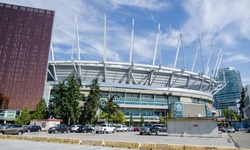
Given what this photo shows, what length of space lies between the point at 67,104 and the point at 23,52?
134ft

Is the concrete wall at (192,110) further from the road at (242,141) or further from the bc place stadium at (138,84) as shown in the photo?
the road at (242,141)

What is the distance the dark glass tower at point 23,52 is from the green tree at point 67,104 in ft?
74.5

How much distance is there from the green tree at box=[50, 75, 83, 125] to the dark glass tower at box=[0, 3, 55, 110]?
74.5 feet

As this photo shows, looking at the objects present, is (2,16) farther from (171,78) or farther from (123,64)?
(171,78)

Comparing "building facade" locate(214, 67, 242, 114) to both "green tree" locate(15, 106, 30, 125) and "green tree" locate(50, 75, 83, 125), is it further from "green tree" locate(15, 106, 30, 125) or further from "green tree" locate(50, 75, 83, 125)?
"green tree" locate(15, 106, 30, 125)

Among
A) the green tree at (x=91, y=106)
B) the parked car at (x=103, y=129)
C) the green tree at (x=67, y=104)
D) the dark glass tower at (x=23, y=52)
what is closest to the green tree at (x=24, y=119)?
the green tree at (x=67, y=104)

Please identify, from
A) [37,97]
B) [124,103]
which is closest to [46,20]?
[37,97]

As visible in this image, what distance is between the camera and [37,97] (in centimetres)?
6981

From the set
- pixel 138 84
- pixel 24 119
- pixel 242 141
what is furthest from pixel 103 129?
pixel 138 84

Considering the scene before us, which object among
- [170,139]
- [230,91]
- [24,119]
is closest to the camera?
[170,139]

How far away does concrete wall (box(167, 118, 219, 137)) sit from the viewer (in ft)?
94.5

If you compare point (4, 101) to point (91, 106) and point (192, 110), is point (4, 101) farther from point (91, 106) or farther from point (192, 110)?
point (192, 110)

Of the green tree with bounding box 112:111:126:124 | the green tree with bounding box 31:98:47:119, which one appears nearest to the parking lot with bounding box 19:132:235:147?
the green tree with bounding box 31:98:47:119

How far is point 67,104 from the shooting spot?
160 feet
